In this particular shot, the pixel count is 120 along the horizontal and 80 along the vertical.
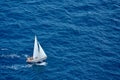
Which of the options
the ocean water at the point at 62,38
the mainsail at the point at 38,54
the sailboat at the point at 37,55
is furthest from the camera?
the mainsail at the point at 38,54

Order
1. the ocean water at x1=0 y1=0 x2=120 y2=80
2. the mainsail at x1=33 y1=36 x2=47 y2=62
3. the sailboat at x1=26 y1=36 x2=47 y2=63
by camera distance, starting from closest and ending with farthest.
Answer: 1. the ocean water at x1=0 y1=0 x2=120 y2=80
2. the sailboat at x1=26 y1=36 x2=47 y2=63
3. the mainsail at x1=33 y1=36 x2=47 y2=62

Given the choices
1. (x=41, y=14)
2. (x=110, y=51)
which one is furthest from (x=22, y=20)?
(x=110, y=51)

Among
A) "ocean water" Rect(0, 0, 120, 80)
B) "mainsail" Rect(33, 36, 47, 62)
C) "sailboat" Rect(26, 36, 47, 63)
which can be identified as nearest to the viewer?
"ocean water" Rect(0, 0, 120, 80)

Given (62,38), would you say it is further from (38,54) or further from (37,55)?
(37,55)

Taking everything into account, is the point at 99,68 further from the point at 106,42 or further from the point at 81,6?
the point at 81,6

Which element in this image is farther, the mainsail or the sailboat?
the mainsail

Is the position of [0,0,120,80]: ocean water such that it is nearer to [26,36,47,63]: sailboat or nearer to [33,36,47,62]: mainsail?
[26,36,47,63]: sailboat

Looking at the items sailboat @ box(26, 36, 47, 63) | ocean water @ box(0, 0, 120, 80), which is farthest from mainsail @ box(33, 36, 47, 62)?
ocean water @ box(0, 0, 120, 80)

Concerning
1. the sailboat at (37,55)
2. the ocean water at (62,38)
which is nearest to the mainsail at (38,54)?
the sailboat at (37,55)

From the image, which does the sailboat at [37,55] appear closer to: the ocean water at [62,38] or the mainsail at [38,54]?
the mainsail at [38,54]
